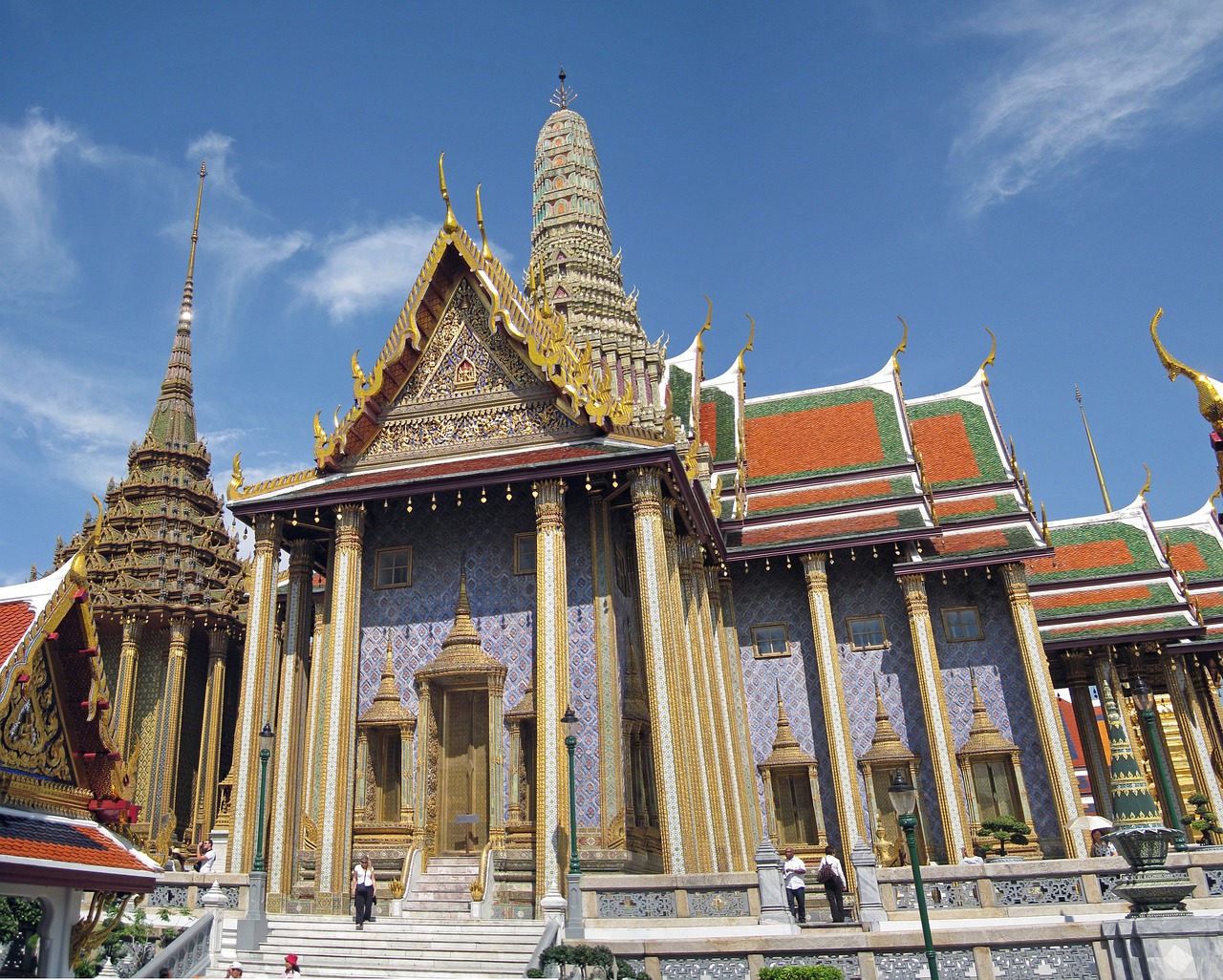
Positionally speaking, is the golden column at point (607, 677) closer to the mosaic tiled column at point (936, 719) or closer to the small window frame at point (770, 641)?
the small window frame at point (770, 641)

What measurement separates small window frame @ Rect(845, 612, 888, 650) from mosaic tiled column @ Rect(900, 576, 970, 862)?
62cm

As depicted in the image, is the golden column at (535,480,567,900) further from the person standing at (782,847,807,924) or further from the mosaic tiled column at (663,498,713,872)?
the person standing at (782,847,807,924)

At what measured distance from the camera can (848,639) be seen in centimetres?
2211

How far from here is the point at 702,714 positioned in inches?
699

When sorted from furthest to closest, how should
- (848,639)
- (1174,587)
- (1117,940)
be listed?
(1174,587) → (848,639) → (1117,940)

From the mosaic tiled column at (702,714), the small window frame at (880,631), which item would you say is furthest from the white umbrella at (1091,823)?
the mosaic tiled column at (702,714)

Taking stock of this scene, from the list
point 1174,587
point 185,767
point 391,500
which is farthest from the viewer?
point 185,767

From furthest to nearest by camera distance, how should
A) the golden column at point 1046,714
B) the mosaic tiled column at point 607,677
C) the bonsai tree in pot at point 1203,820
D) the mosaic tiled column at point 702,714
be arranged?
the bonsai tree in pot at point 1203,820 → the golden column at point 1046,714 → the mosaic tiled column at point 702,714 → the mosaic tiled column at point 607,677

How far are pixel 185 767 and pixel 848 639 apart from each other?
1766 centimetres

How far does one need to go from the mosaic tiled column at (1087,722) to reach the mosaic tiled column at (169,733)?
21775 millimetres

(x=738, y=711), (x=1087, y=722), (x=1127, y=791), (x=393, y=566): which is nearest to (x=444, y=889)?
(x=393, y=566)

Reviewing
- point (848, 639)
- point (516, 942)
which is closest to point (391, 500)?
point (516, 942)

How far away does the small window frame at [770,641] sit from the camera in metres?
22.3

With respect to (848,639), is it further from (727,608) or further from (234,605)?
(234,605)
